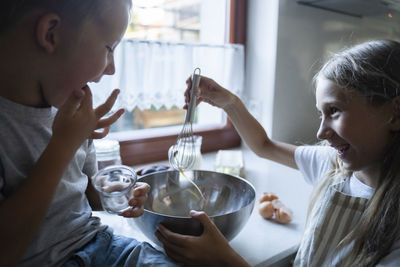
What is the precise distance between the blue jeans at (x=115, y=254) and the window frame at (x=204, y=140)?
1.69 feet

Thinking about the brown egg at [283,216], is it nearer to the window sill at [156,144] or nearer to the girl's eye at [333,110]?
the girl's eye at [333,110]

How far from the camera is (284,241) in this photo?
2.16 feet

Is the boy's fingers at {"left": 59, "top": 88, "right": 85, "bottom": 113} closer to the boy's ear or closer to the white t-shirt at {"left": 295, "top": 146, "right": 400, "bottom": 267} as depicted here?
the boy's ear

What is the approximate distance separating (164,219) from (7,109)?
0.29 metres

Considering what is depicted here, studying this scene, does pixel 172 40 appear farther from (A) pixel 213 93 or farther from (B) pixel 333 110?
(B) pixel 333 110


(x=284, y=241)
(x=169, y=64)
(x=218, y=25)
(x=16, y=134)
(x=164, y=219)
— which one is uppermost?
(x=218, y=25)

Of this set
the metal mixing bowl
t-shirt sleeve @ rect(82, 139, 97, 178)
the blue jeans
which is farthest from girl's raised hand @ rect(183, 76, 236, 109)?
the blue jeans

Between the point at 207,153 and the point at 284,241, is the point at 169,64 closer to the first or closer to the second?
the point at 207,153

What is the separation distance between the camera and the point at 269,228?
0.71 m

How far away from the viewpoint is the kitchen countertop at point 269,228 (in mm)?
616

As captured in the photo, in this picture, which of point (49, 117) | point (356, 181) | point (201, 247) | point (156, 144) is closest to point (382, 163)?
point (356, 181)

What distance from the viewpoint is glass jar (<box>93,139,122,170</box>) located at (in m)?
0.85

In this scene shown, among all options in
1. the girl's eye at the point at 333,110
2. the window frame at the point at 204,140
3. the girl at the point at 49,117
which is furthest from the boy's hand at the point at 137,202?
the window frame at the point at 204,140

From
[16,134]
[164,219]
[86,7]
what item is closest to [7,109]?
[16,134]
